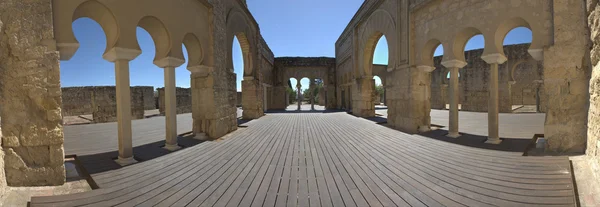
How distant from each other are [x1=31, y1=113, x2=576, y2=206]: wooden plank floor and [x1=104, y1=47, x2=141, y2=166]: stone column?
490mm

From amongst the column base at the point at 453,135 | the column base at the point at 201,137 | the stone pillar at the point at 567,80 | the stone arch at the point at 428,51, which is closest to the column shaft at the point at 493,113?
the column base at the point at 453,135

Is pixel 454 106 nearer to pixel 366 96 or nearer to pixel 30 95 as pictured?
pixel 366 96

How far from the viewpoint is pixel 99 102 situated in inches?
451

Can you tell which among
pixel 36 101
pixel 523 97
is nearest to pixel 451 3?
pixel 36 101

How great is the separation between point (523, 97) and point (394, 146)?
751 inches

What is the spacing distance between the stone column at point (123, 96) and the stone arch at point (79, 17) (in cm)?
24

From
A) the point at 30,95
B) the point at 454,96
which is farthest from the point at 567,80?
the point at 30,95

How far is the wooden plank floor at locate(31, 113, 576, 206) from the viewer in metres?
2.65

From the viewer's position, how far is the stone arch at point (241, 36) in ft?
26.6

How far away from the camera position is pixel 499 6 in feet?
16.9

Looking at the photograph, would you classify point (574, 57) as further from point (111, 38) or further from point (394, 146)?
point (111, 38)

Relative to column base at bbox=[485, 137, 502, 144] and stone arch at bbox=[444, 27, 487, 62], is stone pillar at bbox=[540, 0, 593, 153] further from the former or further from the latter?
stone arch at bbox=[444, 27, 487, 62]

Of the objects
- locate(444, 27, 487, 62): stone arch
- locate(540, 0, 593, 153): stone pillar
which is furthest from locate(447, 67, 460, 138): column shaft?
locate(540, 0, 593, 153): stone pillar

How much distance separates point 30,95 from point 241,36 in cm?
854
